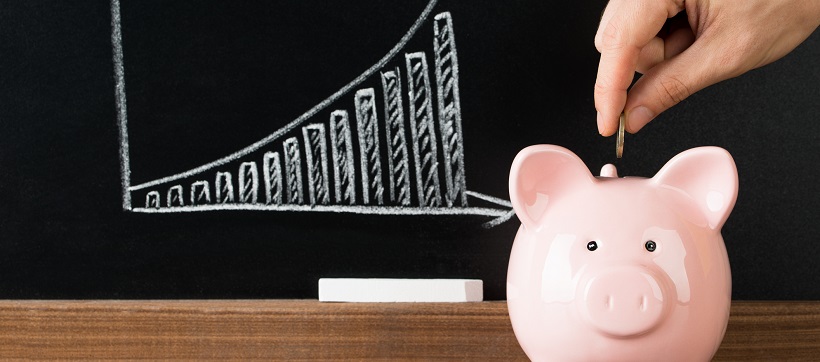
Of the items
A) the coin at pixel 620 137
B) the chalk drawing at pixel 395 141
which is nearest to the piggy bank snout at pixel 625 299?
the coin at pixel 620 137

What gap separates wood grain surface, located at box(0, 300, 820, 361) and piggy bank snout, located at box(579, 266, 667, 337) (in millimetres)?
345

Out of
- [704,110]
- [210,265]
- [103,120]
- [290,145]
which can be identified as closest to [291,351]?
[210,265]

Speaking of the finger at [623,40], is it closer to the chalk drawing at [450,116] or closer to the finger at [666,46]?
the finger at [666,46]

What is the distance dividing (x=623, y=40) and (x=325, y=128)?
418mm

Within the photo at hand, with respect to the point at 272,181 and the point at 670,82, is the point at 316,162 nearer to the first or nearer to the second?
the point at 272,181

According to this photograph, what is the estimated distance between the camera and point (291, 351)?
0.99 metres

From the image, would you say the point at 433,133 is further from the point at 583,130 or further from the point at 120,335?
the point at 120,335

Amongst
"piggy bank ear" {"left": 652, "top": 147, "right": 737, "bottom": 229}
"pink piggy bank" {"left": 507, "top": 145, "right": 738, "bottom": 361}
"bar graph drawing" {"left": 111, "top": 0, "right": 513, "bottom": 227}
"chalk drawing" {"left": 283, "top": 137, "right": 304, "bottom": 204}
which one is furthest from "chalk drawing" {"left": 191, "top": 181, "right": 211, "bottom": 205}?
"piggy bank ear" {"left": 652, "top": 147, "right": 737, "bottom": 229}

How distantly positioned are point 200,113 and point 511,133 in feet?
1.30

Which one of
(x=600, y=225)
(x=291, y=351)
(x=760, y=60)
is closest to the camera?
(x=600, y=225)

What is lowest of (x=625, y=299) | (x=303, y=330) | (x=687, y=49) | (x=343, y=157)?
(x=303, y=330)

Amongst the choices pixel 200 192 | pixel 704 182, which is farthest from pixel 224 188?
pixel 704 182

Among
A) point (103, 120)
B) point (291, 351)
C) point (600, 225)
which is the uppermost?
point (103, 120)

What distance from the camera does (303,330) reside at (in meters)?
0.99
